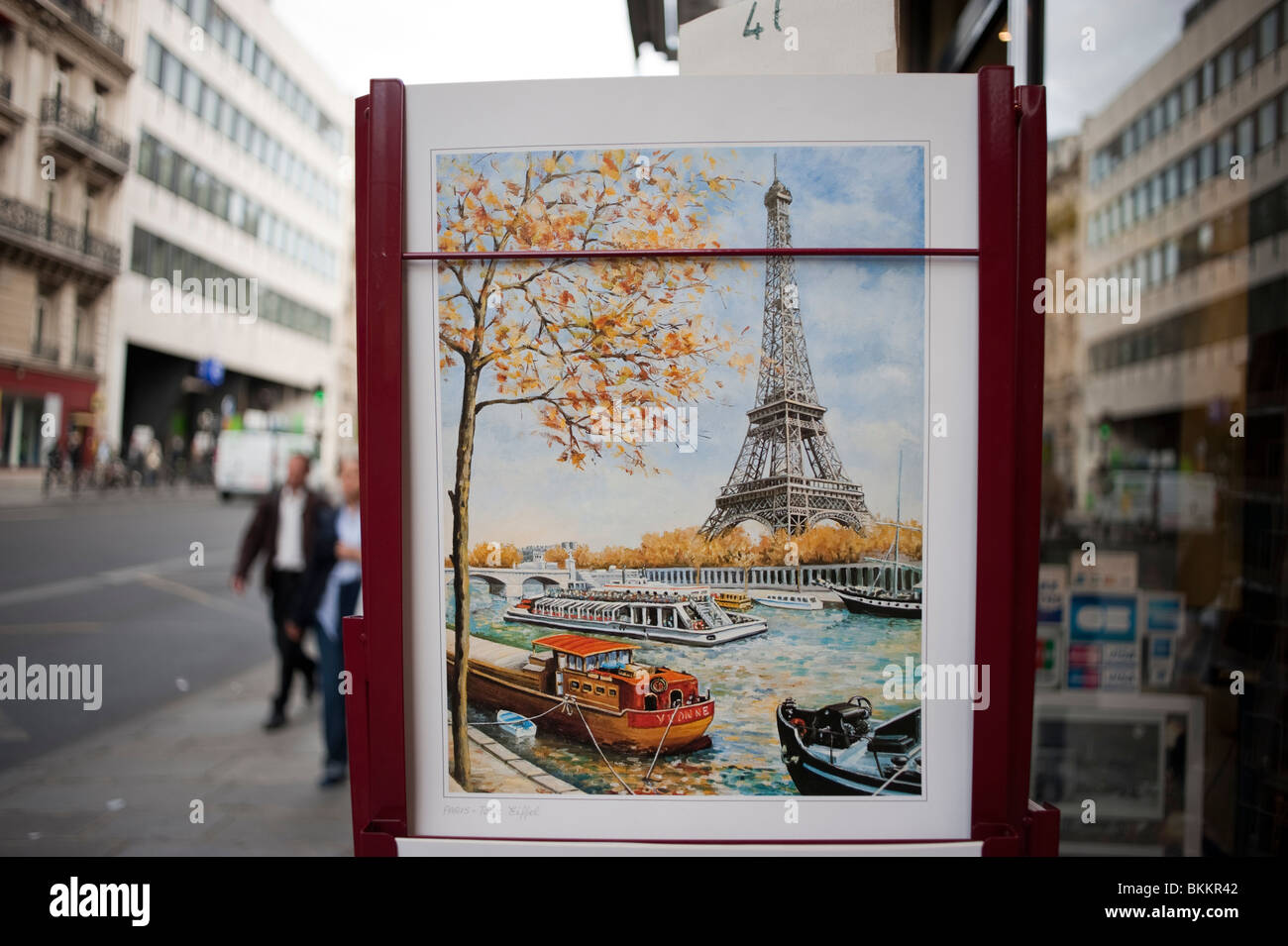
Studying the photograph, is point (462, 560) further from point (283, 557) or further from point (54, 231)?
point (54, 231)

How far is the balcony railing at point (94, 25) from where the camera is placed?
767 centimetres

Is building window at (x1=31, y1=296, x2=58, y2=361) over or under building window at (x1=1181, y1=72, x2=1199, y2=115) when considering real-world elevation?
under

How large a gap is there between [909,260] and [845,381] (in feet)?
0.90

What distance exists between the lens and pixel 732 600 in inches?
66.6

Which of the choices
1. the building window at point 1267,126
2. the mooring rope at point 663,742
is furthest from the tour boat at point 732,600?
the building window at point 1267,126

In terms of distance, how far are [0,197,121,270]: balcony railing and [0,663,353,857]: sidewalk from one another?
5.03m

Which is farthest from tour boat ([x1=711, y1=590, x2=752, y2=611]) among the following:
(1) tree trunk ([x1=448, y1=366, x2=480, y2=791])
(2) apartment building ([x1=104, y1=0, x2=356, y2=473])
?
(2) apartment building ([x1=104, y1=0, x2=356, y2=473])

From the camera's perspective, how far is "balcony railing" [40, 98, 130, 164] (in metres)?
8.37

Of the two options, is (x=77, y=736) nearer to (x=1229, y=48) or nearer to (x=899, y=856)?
(x=899, y=856)

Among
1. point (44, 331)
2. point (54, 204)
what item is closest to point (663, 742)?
point (54, 204)

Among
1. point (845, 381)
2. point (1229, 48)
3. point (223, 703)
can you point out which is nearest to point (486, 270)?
point (845, 381)

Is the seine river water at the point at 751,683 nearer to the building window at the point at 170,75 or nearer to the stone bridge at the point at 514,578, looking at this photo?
the stone bridge at the point at 514,578

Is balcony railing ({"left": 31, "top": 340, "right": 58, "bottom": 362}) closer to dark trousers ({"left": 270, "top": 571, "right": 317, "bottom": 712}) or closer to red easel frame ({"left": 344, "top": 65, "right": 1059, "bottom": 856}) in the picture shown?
dark trousers ({"left": 270, "top": 571, "right": 317, "bottom": 712})

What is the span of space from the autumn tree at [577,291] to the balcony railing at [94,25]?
327 inches
